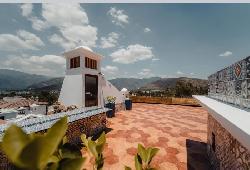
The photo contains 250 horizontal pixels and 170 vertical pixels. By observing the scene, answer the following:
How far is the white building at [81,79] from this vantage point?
1872cm

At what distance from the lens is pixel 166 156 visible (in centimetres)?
1008

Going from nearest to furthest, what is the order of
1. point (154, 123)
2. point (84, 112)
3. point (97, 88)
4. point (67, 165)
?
1. point (67, 165)
2. point (84, 112)
3. point (154, 123)
4. point (97, 88)

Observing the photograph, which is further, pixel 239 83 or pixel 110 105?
pixel 110 105

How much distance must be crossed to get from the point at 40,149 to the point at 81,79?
18.4m

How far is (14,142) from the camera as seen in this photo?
28.9 inches

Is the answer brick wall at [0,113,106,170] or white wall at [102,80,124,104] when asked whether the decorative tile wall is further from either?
white wall at [102,80,124,104]

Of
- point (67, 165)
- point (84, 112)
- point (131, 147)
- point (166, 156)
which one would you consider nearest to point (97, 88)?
point (84, 112)

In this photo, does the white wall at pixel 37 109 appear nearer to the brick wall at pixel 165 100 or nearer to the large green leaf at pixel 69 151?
the brick wall at pixel 165 100

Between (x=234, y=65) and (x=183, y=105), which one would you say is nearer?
(x=234, y=65)

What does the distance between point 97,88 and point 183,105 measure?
16.7 meters

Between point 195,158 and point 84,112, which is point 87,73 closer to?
point 84,112

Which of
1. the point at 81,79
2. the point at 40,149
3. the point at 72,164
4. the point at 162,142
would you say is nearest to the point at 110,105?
the point at 81,79

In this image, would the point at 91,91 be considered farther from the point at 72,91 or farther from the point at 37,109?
the point at 37,109

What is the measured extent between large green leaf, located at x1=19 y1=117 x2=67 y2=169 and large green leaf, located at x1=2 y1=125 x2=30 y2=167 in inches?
0.8
